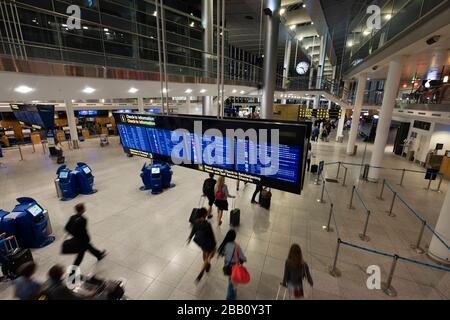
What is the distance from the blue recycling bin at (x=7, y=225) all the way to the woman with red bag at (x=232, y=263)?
16.9 feet

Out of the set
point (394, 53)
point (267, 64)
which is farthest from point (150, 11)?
point (394, 53)

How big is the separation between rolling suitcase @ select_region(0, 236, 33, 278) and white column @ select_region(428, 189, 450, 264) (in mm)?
9431

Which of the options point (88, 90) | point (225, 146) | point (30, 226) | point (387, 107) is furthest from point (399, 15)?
point (30, 226)

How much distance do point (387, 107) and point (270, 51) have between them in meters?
6.04

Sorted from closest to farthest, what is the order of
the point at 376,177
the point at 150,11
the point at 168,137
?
the point at 168,137 → the point at 376,177 → the point at 150,11

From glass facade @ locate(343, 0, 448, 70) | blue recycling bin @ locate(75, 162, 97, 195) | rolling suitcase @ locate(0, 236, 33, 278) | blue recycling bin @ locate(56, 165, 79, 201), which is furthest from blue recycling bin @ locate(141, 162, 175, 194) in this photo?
glass facade @ locate(343, 0, 448, 70)

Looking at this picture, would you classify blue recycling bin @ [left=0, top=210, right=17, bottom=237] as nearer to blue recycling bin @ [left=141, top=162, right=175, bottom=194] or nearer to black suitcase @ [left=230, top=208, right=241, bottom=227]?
blue recycling bin @ [left=141, top=162, right=175, bottom=194]

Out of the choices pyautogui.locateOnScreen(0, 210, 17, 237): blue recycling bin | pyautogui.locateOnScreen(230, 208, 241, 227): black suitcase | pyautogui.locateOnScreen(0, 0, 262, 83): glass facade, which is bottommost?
pyautogui.locateOnScreen(230, 208, 241, 227): black suitcase

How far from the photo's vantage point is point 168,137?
4.53m

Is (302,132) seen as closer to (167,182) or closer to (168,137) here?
(168,137)

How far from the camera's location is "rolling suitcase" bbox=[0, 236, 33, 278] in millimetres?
4441

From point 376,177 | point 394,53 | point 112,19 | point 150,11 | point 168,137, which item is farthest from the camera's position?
point 150,11
